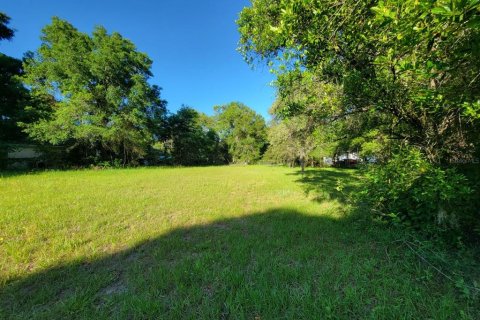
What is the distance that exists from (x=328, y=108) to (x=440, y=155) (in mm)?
1723

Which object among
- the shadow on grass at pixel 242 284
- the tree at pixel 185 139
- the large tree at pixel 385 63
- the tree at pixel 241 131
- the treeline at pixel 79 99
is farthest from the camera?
the tree at pixel 241 131

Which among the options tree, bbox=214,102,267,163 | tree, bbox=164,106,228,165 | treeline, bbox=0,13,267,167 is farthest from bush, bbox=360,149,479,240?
tree, bbox=214,102,267,163

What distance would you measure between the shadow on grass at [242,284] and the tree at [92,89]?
17.3 meters

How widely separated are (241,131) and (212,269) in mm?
41132

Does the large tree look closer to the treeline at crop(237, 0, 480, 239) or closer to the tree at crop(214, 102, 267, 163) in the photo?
the treeline at crop(237, 0, 480, 239)

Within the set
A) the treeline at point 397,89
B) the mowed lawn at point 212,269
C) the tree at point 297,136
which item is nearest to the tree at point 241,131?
the tree at point 297,136

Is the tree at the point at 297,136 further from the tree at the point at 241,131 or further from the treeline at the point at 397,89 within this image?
the tree at the point at 241,131

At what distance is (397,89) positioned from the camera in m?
2.73

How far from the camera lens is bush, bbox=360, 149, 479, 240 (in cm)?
262

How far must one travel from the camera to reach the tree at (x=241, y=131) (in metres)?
41.9

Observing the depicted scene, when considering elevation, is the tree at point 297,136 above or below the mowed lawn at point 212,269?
above

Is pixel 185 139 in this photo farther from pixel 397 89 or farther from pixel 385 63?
pixel 385 63

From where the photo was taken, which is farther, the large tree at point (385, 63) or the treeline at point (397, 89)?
the treeline at point (397, 89)

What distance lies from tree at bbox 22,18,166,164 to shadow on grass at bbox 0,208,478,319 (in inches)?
681
